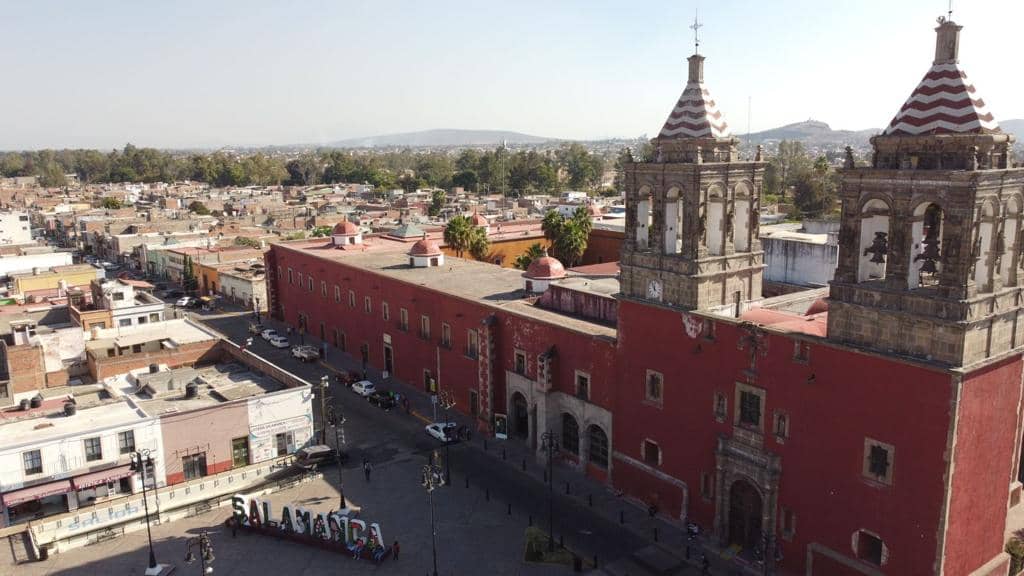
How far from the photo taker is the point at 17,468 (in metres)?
32.2

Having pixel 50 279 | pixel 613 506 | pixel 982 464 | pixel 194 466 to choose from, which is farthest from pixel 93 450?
pixel 50 279

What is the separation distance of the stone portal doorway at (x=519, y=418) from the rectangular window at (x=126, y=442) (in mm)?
18252

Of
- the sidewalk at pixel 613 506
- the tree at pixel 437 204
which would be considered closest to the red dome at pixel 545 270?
the sidewalk at pixel 613 506

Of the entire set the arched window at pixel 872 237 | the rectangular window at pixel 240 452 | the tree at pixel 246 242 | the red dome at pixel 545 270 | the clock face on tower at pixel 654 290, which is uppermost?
the arched window at pixel 872 237

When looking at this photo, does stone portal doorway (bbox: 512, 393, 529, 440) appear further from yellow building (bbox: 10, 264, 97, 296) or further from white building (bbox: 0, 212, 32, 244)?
white building (bbox: 0, 212, 32, 244)

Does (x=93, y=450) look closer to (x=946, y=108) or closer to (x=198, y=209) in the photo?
(x=946, y=108)

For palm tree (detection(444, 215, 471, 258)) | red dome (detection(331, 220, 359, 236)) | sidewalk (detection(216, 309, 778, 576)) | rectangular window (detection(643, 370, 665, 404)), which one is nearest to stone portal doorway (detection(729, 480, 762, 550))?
sidewalk (detection(216, 309, 778, 576))

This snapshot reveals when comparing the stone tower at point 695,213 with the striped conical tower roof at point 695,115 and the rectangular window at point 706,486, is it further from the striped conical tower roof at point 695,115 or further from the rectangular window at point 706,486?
the rectangular window at point 706,486

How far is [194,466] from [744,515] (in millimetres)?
24616

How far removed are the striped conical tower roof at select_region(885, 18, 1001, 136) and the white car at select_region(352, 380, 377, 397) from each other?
113 ft

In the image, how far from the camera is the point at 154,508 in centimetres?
3394

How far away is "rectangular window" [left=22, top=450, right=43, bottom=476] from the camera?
106 feet

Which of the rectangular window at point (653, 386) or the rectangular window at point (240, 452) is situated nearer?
the rectangular window at point (653, 386)

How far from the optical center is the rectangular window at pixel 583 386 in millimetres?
36594
